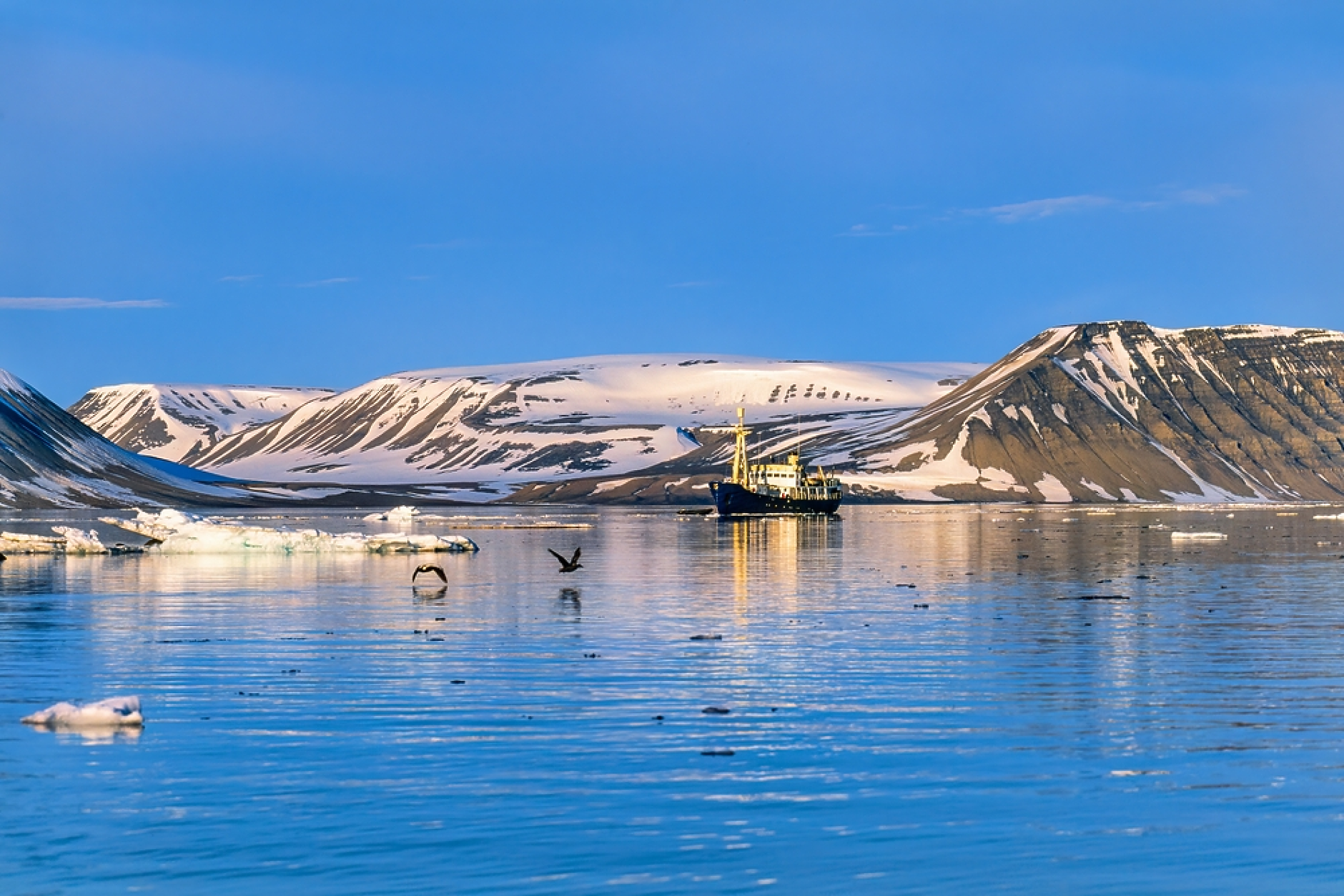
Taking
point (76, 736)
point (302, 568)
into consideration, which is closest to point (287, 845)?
point (76, 736)

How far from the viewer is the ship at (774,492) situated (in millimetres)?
166125

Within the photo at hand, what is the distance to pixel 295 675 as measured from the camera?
31.3 m

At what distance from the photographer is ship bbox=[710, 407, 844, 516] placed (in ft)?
545

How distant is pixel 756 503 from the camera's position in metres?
169

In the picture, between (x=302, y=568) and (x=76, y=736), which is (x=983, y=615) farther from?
(x=302, y=568)

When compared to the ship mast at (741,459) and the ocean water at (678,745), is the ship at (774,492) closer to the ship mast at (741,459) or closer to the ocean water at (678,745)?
the ship mast at (741,459)

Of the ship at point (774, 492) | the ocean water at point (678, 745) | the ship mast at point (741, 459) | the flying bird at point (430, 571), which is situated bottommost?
the ocean water at point (678, 745)

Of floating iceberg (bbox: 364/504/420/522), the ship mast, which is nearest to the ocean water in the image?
floating iceberg (bbox: 364/504/420/522)

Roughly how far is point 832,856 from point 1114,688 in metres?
13.3

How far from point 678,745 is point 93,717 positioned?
338 inches

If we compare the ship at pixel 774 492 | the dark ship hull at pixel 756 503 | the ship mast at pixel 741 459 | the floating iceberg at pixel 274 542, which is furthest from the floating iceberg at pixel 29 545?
the ship mast at pixel 741 459

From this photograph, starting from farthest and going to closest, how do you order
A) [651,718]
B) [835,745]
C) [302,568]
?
[302,568], [651,718], [835,745]

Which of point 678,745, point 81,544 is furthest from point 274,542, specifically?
point 678,745

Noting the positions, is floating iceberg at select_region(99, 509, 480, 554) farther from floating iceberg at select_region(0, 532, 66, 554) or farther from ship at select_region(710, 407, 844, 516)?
ship at select_region(710, 407, 844, 516)
